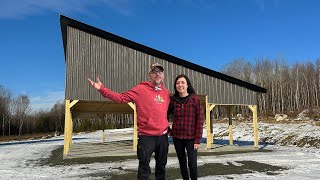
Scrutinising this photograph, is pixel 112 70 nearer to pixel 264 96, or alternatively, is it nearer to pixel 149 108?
pixel 149 108

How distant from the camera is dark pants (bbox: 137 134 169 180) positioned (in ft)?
12.5

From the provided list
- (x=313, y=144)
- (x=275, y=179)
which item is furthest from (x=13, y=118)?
(x=275, y=179)

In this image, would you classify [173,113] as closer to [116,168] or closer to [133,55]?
[116,168]

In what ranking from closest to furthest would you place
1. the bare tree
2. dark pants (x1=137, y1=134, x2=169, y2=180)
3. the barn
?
dark pants (x1=137, y1=134, x2=169, y2=180)
the barn
the bare tree

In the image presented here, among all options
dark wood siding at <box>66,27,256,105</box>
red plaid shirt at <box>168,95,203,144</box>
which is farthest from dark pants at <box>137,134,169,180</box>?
dark wood siding at <box>66,27,256,105</box>

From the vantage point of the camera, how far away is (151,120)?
3879 mm

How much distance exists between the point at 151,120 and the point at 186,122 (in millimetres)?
733

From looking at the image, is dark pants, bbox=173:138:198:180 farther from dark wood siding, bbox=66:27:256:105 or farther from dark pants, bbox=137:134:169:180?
dark wood siding, bbox=66:27:256:105

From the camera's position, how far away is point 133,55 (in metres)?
14.8

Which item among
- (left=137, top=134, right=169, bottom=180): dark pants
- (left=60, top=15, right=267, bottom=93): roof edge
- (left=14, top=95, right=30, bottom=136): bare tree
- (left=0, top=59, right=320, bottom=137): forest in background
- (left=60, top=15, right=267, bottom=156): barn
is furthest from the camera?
(left=14, top=95, right=30, bottom=136): bare tree

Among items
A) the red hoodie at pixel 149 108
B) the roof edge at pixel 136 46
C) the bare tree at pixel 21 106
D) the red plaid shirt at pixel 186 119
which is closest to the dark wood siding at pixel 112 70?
the roof edge at pixel 136 46

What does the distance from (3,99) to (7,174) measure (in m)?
60.9

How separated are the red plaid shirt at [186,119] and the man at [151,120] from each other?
410 mm

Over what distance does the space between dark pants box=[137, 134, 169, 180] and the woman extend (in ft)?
1.77
